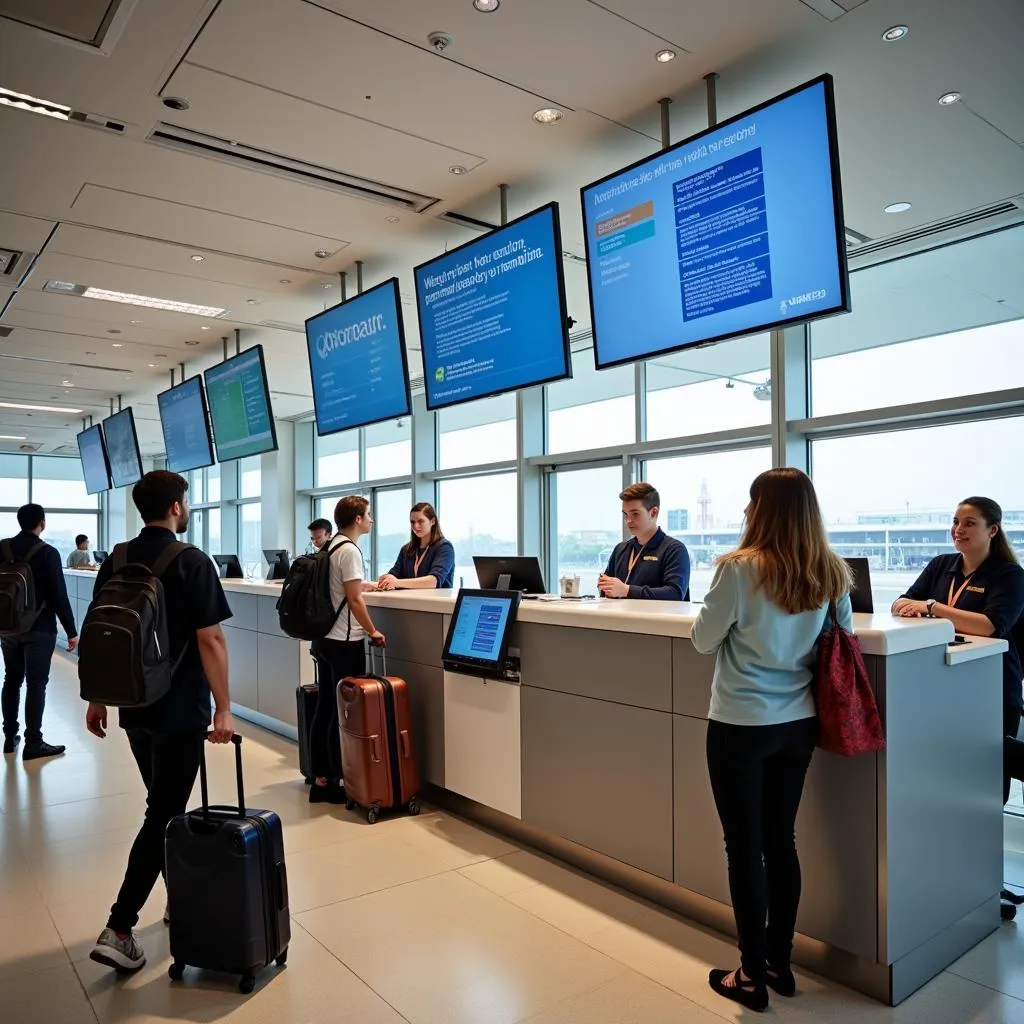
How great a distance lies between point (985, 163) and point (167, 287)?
5.53m

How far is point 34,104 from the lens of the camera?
3727mm

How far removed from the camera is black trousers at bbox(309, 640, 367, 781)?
419 cm

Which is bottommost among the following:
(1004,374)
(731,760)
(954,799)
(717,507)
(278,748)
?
(278,748)

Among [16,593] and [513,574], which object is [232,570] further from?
[513,574]

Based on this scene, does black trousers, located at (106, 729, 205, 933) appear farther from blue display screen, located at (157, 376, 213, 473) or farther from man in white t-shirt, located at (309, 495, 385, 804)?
blue display screen, located at (157, 376, 213, 473)

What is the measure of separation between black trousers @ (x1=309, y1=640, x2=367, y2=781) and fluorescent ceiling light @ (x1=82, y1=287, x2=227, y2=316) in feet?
12.8

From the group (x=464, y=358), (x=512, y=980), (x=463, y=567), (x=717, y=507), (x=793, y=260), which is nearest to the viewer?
(x=512, y=980)

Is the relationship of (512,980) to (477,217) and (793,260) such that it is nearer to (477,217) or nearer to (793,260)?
(793,260)

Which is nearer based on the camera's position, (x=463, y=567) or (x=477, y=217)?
(x=477, y=217)

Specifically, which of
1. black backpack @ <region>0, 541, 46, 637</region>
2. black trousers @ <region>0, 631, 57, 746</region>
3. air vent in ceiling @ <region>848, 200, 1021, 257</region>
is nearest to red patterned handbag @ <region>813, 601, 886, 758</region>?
air vent in ceiling @ <region>848, 200, 1021, 257</region>

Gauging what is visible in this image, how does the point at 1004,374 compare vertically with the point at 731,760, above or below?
above

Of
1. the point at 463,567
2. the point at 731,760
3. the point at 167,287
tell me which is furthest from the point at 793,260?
the point at 463,567

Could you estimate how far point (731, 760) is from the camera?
229 cm

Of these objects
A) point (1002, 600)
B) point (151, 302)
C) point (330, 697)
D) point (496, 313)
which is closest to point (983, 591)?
point (1002, 600)
